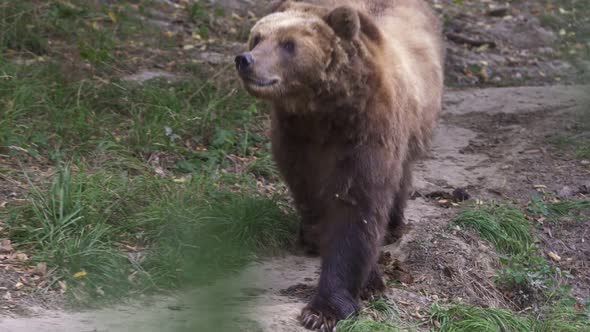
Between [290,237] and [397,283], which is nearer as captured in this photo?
[397,283]

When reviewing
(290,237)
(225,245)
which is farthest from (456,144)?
(225,245)

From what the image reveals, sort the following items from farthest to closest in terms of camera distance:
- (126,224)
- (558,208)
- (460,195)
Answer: (460,195)
(558,208)
(126,224)

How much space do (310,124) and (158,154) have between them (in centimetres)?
228

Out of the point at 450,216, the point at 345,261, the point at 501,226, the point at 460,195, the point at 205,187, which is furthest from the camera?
the point at 460,195

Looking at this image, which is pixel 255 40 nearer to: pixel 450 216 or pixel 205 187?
pixel 205 187

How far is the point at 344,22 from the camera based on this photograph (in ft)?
15.5

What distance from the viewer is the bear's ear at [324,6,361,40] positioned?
4.69 meters

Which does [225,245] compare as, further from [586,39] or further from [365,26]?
[365,26]

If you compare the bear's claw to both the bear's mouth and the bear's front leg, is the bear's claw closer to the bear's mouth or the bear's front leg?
the bear's front leg

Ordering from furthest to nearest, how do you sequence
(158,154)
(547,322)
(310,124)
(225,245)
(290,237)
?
(158,154) < (290,237) < (547,322) < (310,124) < (225,245)

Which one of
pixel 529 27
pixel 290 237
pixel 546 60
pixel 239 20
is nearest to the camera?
pixel 290 237

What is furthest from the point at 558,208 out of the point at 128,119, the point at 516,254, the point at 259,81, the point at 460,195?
the point at 128,119

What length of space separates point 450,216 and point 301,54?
249 centimetres

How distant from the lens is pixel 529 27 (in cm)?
Result: 1231
